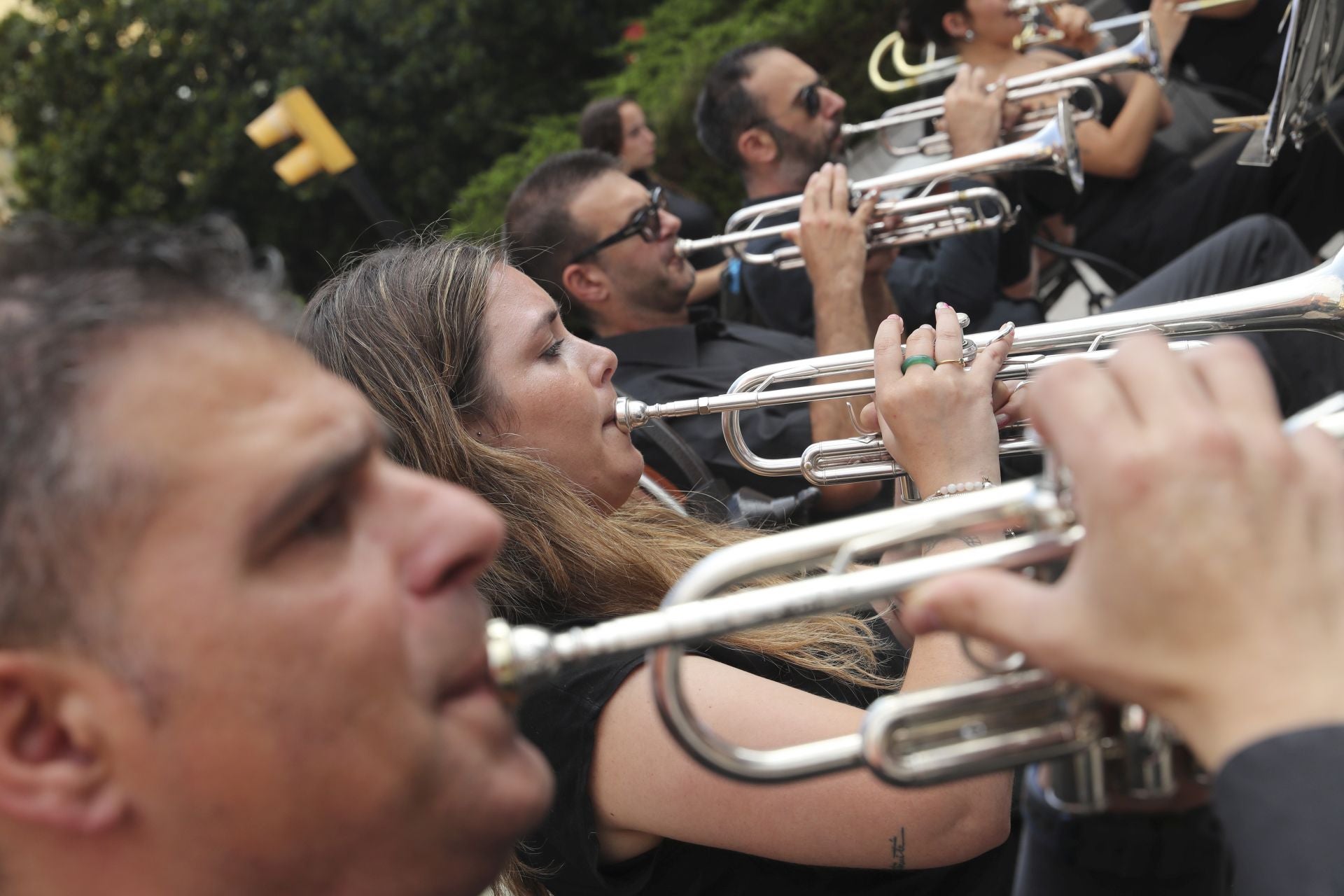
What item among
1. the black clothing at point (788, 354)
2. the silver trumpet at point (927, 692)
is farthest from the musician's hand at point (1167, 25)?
the silver trumpet at point (927, 692)

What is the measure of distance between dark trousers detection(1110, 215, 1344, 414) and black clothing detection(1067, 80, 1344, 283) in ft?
3.24

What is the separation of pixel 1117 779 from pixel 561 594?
102cm

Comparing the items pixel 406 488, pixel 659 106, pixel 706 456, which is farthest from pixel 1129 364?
pixel 659 106

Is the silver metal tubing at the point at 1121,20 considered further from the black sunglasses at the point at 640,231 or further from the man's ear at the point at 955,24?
the black sunglasses at the point at 640,231

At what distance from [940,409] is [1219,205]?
2.73 meters

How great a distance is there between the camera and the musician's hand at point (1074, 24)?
14.6 feet

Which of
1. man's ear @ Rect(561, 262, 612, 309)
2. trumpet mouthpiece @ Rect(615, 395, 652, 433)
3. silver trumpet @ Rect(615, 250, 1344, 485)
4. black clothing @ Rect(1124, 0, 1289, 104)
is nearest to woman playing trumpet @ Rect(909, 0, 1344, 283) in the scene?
black clothing @ Rect(1124, 0, 1289, 104)

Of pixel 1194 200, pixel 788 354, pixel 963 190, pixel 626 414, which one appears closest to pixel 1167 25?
pixel 1194 200

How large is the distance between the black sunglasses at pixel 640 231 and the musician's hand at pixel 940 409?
2003 mm

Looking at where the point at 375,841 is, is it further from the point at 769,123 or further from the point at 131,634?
the point at 769,123

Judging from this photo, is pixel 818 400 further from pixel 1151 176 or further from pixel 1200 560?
pixel 1151 176

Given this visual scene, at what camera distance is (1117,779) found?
1023mm

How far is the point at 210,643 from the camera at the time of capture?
0.87m

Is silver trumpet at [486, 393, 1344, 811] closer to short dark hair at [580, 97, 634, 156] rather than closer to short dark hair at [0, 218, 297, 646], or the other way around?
short dark hair at [0, 218, 297, 646]
